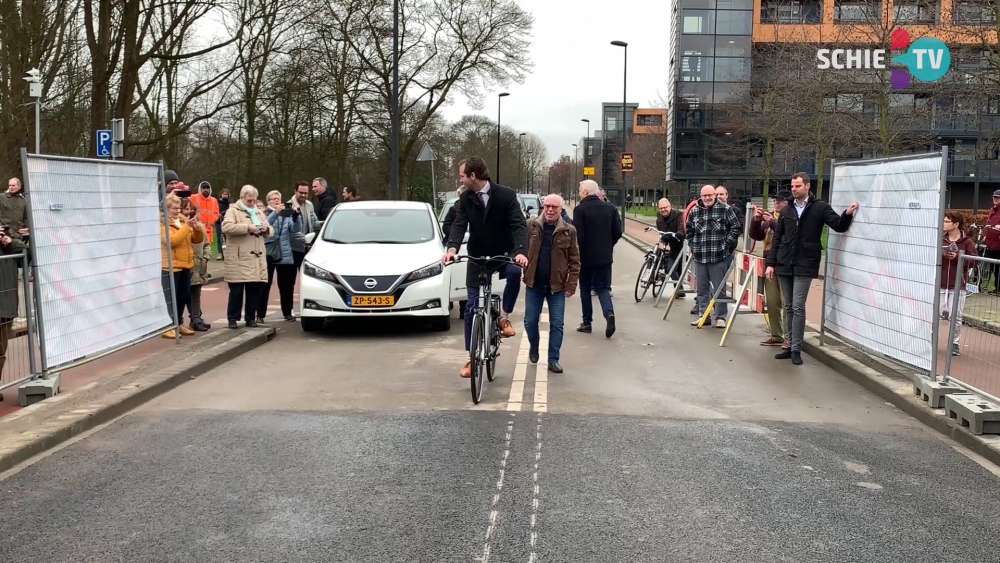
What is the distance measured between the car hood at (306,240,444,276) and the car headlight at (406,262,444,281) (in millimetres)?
55

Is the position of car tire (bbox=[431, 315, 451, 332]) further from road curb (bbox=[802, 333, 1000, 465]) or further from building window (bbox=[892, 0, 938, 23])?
building window (bbox=[892, 0, 938, 23])

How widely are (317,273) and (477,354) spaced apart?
3.99 metres

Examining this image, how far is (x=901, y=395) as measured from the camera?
7.17m

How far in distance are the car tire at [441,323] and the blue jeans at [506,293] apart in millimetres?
2282

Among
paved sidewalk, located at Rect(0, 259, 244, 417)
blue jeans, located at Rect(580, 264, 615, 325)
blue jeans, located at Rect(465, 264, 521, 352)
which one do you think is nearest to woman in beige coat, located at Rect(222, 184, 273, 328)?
paved sidewalk, located at Rect(0, 259, 244, 417)

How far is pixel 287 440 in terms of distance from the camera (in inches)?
230

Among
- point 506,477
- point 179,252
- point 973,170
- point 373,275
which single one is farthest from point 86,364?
point 973,170

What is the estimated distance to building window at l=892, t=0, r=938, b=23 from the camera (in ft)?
61.9

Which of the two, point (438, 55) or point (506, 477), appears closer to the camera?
point (506, 477)

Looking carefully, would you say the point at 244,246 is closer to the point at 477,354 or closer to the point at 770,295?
the point at 477,354

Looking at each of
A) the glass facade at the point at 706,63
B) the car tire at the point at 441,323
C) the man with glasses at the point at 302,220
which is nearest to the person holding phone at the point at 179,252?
the man with glasses at the point at 302,220

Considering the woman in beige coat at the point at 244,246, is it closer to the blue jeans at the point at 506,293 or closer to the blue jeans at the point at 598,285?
the blue jeans at the point at 506,293

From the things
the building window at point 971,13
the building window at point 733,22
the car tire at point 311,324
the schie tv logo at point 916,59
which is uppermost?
the building window at point 733,22

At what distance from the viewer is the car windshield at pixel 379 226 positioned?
11.3 meters
